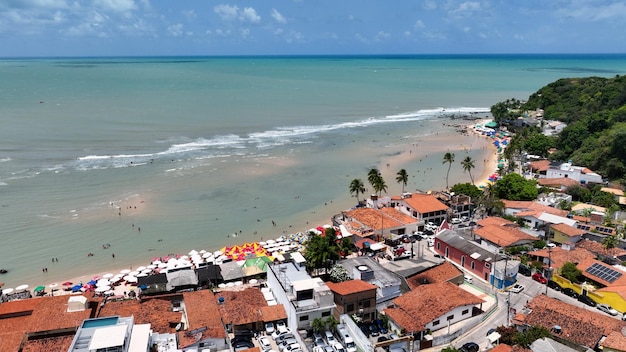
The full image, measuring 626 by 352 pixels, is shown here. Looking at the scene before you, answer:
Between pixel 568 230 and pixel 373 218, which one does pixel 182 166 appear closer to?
pixel 373 218

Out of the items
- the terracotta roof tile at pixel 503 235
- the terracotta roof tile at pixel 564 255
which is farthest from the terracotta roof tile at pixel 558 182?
the terracotta roof tile at pixel 564 255

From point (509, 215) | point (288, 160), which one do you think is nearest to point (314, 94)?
point (288, 160)

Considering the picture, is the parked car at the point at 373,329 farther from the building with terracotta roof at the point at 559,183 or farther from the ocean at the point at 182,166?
the building with terracotta roof at the point at 559,183

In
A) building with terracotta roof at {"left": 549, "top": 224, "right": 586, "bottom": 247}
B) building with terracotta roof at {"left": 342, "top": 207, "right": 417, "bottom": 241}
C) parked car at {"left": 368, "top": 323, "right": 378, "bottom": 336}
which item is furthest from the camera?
building with terracotta roof at {"left": 342, "top": 207, "right": 417, "bottom": 241}

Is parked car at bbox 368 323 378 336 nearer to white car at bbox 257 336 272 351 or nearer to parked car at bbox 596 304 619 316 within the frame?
white car at bbox 257 336 272 351

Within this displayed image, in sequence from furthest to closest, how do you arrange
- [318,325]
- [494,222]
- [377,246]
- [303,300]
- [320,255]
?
[494,222]
[377,246]
[320,255]
[303,300]
[318,325]

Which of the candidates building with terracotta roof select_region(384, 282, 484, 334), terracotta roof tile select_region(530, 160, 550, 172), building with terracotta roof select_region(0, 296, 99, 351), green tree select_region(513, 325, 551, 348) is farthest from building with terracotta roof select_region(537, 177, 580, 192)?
building with terracotta roof select_region(0, 296, 99, 351)

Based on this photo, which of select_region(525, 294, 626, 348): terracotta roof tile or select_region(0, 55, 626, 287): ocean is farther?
select_region(0, 55, 626, 287): ocean

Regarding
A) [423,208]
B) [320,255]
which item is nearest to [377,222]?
[423,208]
